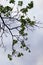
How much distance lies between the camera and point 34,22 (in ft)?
37.3

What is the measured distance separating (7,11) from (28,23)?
48.4 inches

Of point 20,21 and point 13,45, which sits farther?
point 13,45

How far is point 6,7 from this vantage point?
10.8 meters

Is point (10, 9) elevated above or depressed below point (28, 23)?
above

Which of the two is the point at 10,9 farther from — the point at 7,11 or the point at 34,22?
the point at 34,22

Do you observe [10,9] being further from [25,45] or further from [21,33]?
[25,45]

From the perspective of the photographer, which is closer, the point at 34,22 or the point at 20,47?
the point at 34,22

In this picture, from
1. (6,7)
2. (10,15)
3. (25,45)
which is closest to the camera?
(6,7)

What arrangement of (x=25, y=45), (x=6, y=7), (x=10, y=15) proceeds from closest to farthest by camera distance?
(x=6, y=7), (x=10, y=15), (x=25, y=45)

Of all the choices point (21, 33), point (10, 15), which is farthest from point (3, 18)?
point (21, 33)

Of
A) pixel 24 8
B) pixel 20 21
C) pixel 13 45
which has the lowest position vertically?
pixel 13 45

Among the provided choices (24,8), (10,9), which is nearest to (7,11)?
(10,9)

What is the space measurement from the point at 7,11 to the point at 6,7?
Result: 277 millimetres

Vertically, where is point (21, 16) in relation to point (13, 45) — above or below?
above
